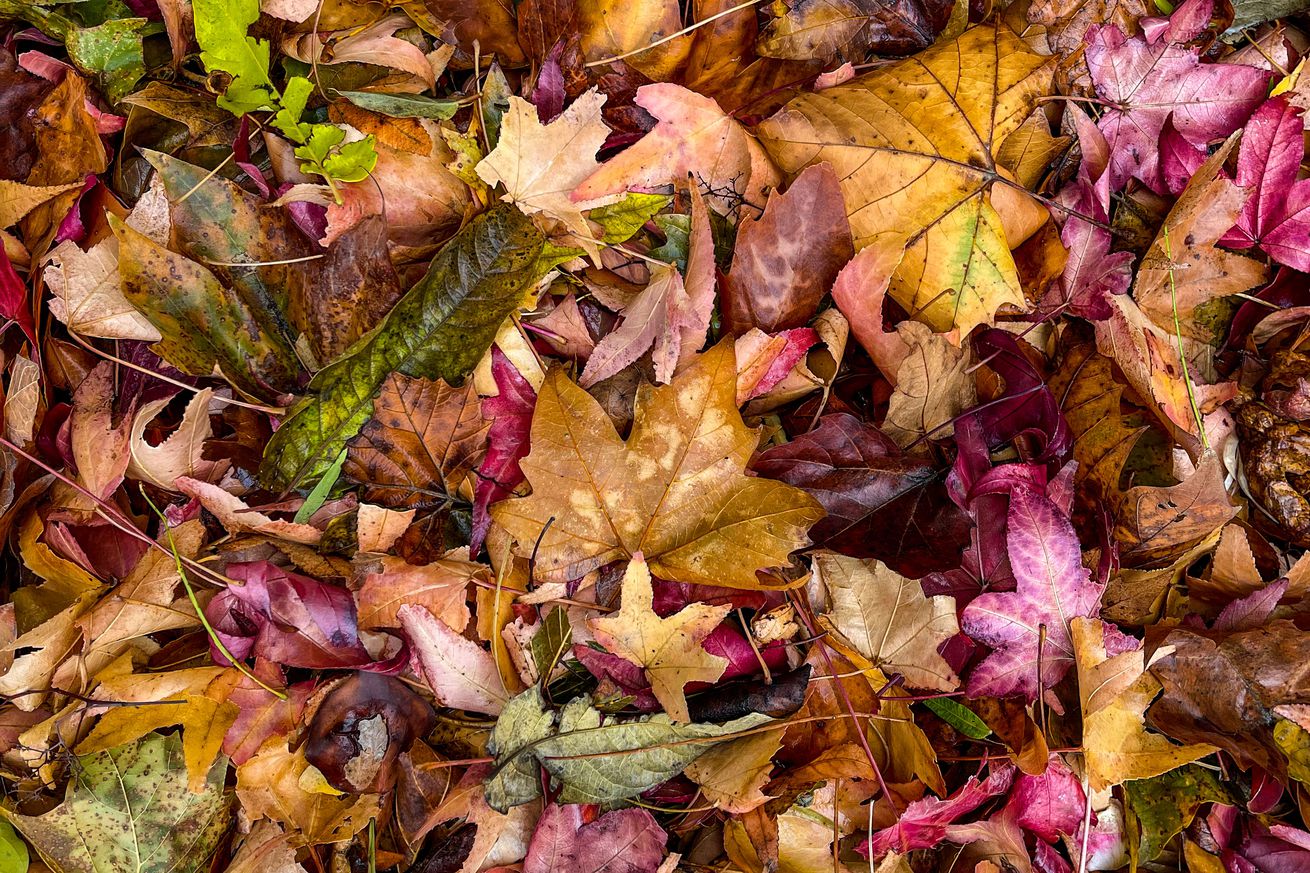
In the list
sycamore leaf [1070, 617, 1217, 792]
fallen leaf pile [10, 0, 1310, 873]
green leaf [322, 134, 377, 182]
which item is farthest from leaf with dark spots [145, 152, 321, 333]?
sycamore leaf [1070, 617, 1217, 792]

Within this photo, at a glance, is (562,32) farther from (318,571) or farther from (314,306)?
(318,571)

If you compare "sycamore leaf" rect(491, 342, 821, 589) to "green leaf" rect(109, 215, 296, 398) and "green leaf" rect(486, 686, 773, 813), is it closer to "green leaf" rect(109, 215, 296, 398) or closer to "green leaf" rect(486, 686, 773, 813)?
"green leaf" rect(486, 686, 773, 813)

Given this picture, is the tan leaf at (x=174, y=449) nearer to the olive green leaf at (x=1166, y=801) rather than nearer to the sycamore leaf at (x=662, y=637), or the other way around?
the sycamore leaf at (x=662, y=637)

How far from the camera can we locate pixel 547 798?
4.17 feet

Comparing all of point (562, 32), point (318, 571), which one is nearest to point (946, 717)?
point (318, 571)

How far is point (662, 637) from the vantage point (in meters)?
1.21

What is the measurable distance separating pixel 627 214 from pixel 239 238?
0.57 metres

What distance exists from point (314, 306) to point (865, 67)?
0.91 meters

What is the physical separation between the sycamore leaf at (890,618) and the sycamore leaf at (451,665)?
50cm

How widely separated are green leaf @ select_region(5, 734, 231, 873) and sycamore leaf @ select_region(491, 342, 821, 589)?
0.61m

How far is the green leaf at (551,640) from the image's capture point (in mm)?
1264

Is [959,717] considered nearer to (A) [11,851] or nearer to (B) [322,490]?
(B) [322,490]

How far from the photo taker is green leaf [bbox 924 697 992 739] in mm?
1285

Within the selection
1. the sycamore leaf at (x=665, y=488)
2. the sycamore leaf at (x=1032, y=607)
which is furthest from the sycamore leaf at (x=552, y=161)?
the sycamore leaf at (x=1032, y=607)
